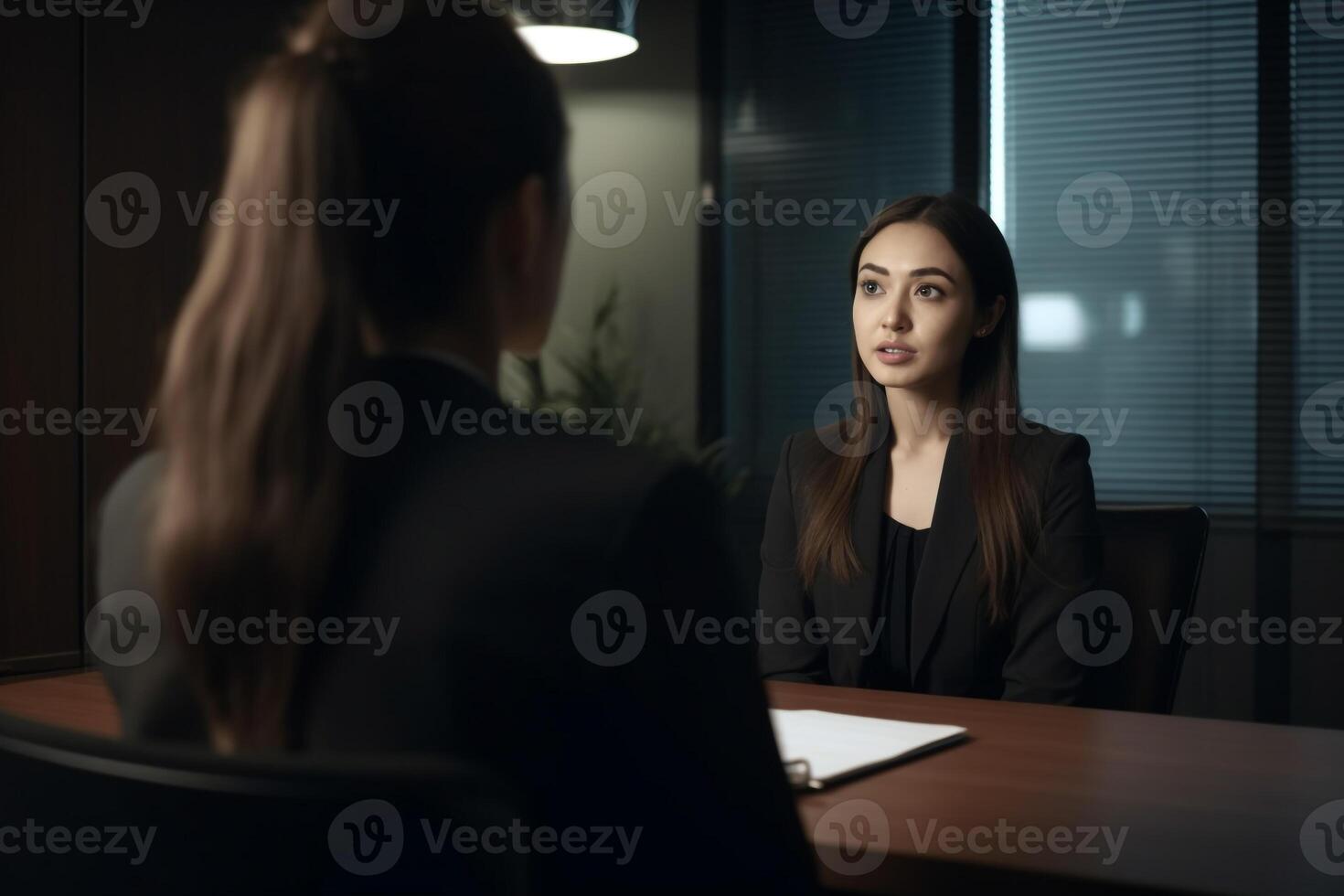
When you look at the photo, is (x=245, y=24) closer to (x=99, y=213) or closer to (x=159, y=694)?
(x=99, y=213)

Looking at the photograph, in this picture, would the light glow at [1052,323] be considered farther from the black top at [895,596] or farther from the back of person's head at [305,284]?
the back of person's head at [305,284]

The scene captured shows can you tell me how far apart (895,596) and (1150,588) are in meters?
0.41

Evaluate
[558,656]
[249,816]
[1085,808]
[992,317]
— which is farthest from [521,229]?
[992,317]

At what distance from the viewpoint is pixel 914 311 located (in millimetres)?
2248

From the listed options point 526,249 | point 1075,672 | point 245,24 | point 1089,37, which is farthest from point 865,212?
point 526,249

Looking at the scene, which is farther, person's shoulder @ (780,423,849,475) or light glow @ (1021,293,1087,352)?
light glow @ (1021,293,1087,352)

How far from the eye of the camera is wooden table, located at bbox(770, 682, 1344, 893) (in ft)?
3.11

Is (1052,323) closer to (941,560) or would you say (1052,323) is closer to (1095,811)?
(941,560)

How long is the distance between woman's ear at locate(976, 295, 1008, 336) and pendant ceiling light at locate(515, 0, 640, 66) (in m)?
0.87

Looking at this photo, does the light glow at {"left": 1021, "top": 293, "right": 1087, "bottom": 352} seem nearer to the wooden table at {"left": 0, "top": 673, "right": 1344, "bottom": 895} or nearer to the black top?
the black top

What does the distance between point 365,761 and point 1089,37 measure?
416cm

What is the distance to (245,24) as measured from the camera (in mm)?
3840

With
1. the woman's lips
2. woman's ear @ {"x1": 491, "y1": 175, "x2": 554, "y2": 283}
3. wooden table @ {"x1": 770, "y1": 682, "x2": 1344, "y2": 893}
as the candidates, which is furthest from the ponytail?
the woman's lips

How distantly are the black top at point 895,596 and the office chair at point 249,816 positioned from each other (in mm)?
1559
